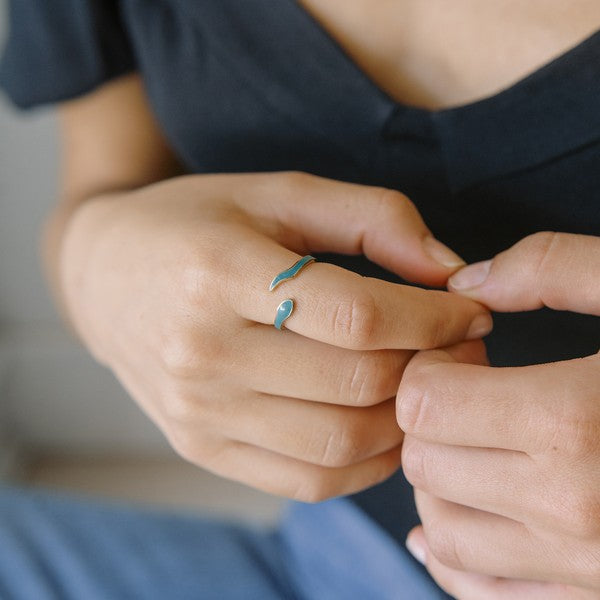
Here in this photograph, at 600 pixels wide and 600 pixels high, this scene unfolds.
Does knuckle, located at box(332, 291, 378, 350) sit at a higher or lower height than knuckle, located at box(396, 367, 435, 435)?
higher

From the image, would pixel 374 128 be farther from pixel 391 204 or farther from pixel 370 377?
pixel 370 377

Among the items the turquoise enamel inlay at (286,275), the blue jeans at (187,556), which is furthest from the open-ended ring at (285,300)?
the blue jeans at (187,556)

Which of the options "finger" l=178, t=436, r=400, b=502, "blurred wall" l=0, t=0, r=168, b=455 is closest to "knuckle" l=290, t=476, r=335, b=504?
"finger" l=178, t=436, r=400, b=502

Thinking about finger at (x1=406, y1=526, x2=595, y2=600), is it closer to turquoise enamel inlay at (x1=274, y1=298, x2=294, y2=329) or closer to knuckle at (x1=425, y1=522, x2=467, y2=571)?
knuckle at (x1=425, y1=522, x2=467, y2=571)

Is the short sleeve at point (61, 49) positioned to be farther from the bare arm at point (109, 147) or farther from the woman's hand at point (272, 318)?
the woman's hand at point (272, 318)

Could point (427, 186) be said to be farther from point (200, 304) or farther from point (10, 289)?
point (10, 289)

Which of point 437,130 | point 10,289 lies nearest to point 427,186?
point 437,130

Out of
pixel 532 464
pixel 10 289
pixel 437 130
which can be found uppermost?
pixel 437 130
